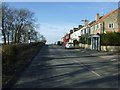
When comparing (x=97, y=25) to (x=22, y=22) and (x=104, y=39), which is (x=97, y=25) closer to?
(x=104, y=39)

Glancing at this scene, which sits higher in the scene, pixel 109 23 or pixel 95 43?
pixel 109 23

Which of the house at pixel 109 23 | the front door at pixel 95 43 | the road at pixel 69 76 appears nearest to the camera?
the road at pixel 69 76

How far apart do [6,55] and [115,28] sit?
41.8m

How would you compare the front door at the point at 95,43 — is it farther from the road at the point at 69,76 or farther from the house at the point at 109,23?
the road at the point at 69,76

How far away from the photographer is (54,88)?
23.5ft

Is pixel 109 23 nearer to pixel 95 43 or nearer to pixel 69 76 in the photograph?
pixel 95 43

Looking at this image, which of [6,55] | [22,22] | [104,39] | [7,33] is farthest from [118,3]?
[22,22]

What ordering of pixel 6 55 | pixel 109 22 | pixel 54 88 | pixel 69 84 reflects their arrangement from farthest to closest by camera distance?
pixel 109 22, pixel 6 55, pixel 69 84, pixel 54 88

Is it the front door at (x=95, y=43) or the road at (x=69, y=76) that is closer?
the road at (x=69, y=76)

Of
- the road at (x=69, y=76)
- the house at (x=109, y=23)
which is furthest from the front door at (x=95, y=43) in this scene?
the road at (x=69, y=76)

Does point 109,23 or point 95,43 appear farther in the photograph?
point 109,23

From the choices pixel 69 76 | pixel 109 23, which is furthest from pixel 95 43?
pixel 69 76

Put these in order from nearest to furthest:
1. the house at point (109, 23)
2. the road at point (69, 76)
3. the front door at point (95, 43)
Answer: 1. the road at point (69, 76)
2. the front door at point (95, 43)
3. the house at point (109, 23)

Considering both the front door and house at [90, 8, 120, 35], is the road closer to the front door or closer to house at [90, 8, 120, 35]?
the front door
